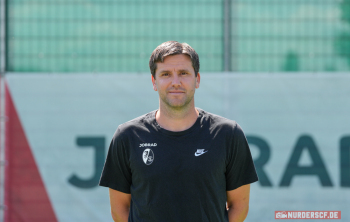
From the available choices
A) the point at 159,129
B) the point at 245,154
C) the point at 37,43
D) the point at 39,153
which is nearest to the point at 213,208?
the point at 245,154

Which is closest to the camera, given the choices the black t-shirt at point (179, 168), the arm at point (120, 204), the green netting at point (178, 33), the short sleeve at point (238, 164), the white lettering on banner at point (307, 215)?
the black t-shirt at point (179, 168)

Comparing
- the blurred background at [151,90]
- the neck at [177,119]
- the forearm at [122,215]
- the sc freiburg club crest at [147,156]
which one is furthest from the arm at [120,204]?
the blurred background at [151,90]

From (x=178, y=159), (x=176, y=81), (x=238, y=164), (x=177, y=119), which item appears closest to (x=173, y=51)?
(x=176, y=81)

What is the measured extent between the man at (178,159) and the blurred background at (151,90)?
8.99 feet

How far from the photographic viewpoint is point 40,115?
15.4 feet

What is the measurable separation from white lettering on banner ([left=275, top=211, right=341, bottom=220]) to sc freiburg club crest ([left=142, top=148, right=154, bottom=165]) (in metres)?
3.18

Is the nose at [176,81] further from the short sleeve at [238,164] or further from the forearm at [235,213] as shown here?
the forearm at [235,213]

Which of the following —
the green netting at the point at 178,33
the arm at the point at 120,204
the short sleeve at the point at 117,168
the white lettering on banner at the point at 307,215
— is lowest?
the white lettering on banner at the point at 307,215

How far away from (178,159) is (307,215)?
3.31 m

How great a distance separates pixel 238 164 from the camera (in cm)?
189

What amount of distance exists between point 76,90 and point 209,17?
181 cm

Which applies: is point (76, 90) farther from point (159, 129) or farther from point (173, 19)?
point (159, 129)

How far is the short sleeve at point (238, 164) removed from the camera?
1872mm

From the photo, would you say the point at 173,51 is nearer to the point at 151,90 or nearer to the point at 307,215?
the point at 151,90
